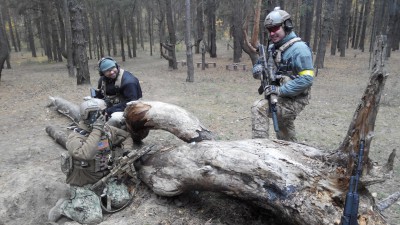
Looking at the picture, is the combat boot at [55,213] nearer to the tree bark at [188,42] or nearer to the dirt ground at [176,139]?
the dirt ground at [176,139]

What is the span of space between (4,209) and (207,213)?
9.66 feet

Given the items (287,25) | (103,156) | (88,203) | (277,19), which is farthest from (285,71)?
(88,203)

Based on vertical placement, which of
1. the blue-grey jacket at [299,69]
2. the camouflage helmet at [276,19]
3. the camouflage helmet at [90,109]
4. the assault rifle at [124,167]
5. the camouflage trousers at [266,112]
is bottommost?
the assault rifle at [124,167]

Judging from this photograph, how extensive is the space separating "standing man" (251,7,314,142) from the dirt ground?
1.32 meters

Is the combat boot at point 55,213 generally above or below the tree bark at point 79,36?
below

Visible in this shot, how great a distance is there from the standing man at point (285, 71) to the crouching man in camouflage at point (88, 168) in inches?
80.8

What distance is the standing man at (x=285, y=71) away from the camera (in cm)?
416

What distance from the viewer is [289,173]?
305cm

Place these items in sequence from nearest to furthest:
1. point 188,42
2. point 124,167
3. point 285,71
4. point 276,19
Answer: point 276,19, point 124,167, point 285,71, point 188,42

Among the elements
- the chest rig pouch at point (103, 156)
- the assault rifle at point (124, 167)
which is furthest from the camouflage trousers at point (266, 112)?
the chest rig pouch at point (103, 156)

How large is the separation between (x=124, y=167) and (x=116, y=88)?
69.3 inches

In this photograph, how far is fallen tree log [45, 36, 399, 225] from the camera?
2.75 m

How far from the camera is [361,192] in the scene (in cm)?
287

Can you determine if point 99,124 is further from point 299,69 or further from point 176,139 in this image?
point 176,139
